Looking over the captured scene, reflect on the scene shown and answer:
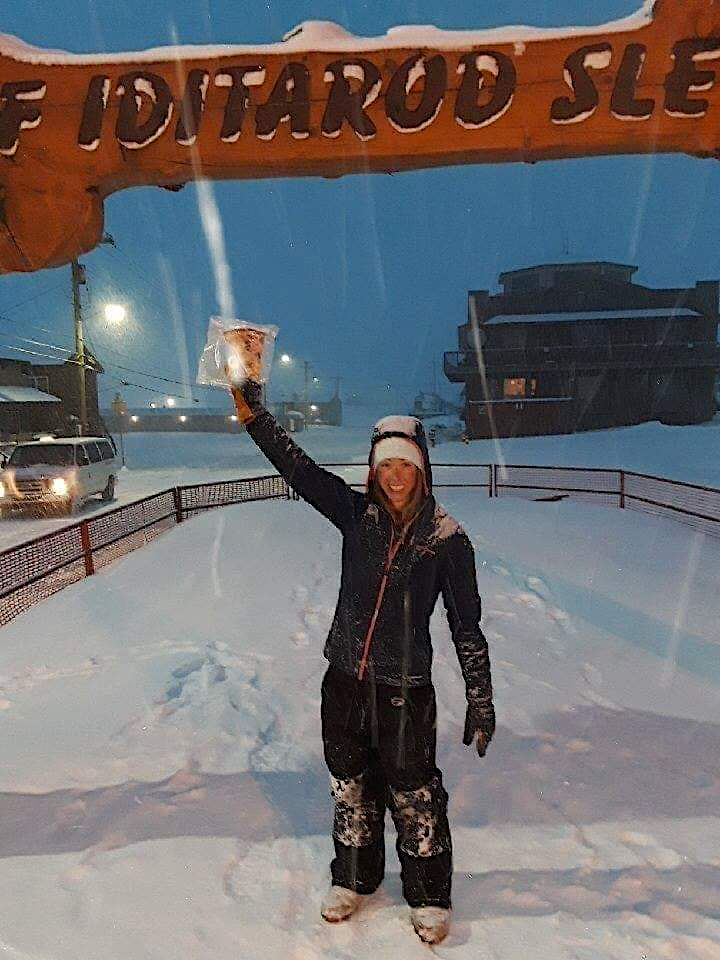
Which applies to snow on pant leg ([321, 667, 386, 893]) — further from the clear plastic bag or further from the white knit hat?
the clear plastic bag

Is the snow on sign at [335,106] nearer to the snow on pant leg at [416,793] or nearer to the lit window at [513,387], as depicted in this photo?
the snow on pant leg at [416,793]

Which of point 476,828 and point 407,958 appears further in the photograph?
point 476,828

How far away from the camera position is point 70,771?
360 centimetres

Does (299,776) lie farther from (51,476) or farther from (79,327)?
(79,327)

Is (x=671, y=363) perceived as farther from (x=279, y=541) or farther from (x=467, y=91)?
(x=467, y=91)

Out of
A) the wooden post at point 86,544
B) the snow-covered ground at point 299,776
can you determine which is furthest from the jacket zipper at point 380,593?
the wooden post at point 86,544

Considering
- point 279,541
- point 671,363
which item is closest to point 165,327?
point 671,363

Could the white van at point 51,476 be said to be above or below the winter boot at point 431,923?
above

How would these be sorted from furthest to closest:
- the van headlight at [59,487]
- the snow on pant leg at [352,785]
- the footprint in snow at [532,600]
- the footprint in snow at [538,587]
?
the van headlight at [59,487]
the footprint in snow at [538,587]
the footprint in snow at [532,600]
the snow on pant leg at [352,785]

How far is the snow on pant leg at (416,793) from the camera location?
2400 mm

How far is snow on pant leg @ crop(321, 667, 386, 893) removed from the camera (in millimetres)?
2465

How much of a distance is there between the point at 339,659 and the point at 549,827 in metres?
1.61

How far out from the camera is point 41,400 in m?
31.2

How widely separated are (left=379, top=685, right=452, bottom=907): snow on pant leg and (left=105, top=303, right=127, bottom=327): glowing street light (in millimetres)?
23924
